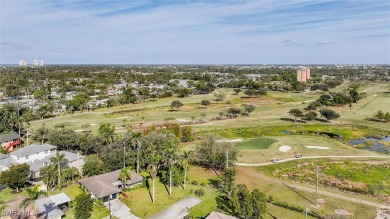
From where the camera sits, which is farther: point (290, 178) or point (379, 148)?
point (379, 148)

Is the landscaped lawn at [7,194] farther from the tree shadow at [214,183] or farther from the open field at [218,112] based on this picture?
the open field at [218,112]

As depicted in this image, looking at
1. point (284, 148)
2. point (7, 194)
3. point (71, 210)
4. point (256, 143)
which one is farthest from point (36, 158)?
point (284, 148)

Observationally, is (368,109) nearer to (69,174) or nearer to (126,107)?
(126,107)

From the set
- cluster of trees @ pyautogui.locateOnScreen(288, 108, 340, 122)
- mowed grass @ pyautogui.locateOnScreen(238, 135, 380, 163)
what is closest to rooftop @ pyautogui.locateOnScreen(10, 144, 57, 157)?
mowed grass @ pyautogui.locateOnScreen(238, 135, 380, 163)

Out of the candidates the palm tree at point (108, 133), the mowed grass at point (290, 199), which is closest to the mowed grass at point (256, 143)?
the mowed grass at point (290, 199)

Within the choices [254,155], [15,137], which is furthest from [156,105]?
[254,155]

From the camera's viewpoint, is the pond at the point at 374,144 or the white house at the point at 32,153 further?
the pond at the point at 374,144
